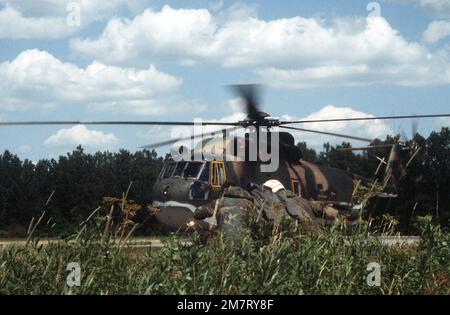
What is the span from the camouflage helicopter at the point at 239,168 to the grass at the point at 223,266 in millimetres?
8641

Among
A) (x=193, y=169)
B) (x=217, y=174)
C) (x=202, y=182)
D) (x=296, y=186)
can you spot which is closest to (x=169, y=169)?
(x=193, y=169)

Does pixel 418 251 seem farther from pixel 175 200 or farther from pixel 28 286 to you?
pixel 175 200

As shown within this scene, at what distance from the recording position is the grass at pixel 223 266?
7.83 metres

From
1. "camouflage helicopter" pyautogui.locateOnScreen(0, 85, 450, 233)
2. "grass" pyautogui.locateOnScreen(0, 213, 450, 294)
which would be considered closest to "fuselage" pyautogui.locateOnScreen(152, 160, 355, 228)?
"camouflage helicopter" pyautogui.locateOnScreen(0, 85, 450, 233)

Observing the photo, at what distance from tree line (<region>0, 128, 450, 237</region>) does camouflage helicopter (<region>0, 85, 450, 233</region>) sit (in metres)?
19.1

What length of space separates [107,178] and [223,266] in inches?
1753

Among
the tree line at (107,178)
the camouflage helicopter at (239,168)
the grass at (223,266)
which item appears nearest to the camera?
the grass at (223,266)

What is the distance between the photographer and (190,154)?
20500 mm

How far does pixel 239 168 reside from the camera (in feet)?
63.4

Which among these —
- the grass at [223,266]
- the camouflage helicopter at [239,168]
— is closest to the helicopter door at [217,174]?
the camouflage helicopter at [239,168]

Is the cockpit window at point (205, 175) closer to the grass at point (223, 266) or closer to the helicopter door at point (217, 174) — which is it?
the helicopter door at point (217, 174)

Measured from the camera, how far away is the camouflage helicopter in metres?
18.6
